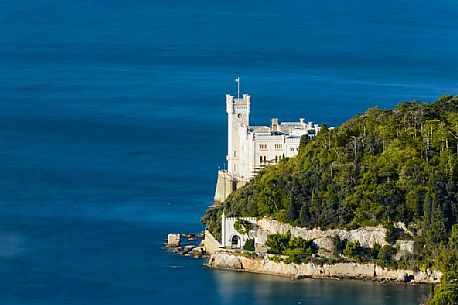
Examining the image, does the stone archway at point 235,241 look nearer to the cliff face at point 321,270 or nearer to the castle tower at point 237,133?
the cliff face at point 321,270

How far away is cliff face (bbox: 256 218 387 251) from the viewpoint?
401ft

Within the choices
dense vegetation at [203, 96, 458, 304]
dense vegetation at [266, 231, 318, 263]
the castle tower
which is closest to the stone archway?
dense vegetation at [203, 96, 458, 304]

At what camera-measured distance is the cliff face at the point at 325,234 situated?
122250mm

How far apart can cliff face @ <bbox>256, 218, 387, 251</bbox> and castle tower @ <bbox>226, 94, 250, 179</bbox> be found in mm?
11650

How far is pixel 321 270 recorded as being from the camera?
12194 cm

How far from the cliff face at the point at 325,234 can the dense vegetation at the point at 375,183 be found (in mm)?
285

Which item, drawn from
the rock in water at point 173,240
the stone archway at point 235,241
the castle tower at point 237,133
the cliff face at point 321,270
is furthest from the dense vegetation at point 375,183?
the castle tower at point 237,133

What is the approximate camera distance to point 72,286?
12250cm

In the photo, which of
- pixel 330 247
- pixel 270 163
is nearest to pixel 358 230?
pixel 330 247

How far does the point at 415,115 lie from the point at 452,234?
1014 cm

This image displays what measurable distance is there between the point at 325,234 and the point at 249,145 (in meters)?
12.6

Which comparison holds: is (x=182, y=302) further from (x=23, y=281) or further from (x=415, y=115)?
(x=415, y=115)

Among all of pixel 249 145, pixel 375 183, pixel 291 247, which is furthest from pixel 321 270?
pixel 249 145

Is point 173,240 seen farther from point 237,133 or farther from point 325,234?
point 237,133
